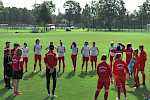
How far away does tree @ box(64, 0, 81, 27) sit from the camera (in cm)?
16538

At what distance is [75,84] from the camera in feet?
64.9

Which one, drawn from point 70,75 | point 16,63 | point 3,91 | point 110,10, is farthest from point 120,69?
A: point 110,10

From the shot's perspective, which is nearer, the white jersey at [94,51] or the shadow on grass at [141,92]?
the shadow on grass at [141,92]

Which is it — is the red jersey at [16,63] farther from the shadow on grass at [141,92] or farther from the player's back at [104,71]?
the shadow on grass at [141,92]

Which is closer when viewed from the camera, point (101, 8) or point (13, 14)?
point (101, 8)

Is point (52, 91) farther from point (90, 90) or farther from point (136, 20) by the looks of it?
point (136, 20)

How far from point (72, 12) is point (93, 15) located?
896 centimetres

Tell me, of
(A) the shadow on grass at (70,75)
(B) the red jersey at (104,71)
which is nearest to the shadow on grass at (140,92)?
(B) the red jersey at (104,71)

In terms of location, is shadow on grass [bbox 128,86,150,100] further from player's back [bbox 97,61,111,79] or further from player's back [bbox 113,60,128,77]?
player's back [bbox 97,61,111,79]

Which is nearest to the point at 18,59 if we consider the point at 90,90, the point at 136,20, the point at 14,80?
the point at 14,80

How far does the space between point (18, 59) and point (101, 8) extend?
140 m

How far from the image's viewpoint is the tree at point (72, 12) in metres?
165

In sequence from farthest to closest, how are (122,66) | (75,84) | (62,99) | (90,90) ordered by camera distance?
(75,84)
(90,90)
(62,99)
(122,66)

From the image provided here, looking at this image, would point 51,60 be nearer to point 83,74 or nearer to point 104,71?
point 104,71
